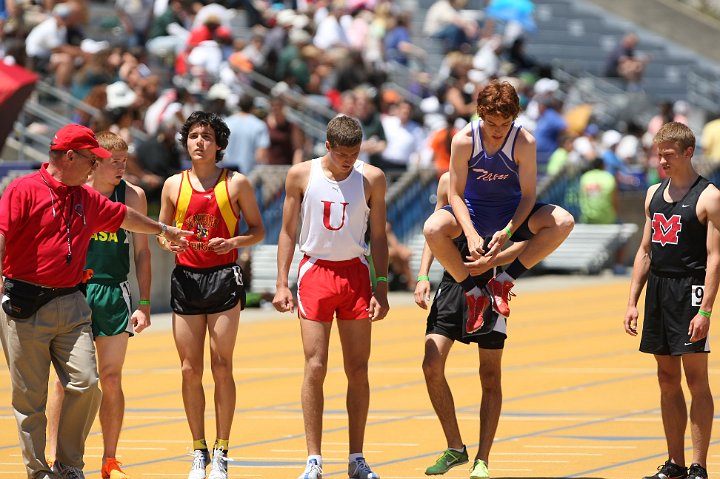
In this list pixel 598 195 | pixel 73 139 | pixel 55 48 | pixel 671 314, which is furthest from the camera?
pixel 598 195

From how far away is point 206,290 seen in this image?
9.55 metres

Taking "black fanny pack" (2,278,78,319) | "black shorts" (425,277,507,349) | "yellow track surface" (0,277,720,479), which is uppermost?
"black fanny pack" (2,278,78,319)

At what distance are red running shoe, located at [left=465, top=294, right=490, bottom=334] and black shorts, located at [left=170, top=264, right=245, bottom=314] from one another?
1436 millimetres

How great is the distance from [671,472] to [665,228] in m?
1.44

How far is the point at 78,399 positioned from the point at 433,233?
2299 mm

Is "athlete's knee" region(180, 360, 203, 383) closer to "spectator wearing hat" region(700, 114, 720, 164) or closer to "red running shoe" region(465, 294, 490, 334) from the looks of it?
"red running shoe" region(465, 294, 490, 334)

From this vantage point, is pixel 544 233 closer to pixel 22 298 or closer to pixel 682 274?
pixel 682 274

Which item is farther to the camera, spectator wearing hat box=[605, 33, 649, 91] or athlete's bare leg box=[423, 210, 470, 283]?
spectator wearing hat box=[605, 33, 649, 91]

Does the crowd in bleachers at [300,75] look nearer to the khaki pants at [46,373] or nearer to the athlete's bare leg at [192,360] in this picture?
the athlete's bare leg at [192,360]

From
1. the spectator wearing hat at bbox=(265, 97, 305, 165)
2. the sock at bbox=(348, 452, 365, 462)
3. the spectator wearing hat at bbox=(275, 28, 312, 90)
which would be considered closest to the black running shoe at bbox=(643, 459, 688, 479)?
the sock at bbox=(348, 452, 365, 462)

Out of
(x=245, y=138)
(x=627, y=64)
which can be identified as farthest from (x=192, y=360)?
(x=627, y=64)

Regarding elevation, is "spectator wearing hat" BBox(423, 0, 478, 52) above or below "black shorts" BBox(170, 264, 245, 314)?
above

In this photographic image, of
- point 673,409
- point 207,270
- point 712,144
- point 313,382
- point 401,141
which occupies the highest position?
point 712,144

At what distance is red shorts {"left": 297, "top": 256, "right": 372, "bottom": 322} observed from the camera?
940 centimetres
